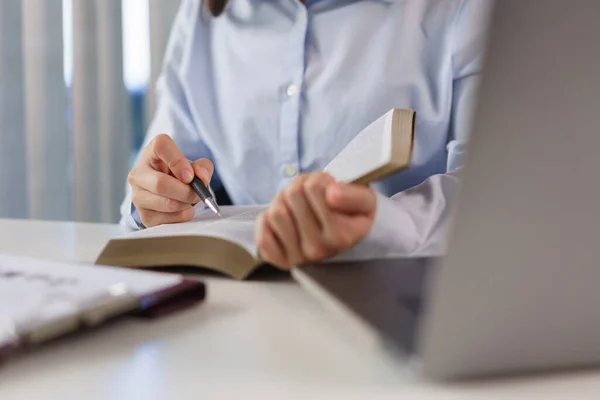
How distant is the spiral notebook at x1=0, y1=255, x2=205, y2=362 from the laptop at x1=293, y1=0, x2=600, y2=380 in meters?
0.15

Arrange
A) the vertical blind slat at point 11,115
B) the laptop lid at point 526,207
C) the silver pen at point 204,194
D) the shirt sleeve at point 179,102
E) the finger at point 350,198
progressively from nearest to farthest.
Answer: the laptop lid at point 526,207
the finger at point 350,198
the silver pen at point 204,194
the shirt sleeve at point 179,102
the vertical blind slat at point 11,115

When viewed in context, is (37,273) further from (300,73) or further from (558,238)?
(300,73)

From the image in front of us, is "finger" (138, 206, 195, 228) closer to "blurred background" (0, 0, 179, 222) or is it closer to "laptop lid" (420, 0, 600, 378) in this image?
"laptop lid" (420, 0, 600, 378)

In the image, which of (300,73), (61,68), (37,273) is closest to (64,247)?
(37,273)

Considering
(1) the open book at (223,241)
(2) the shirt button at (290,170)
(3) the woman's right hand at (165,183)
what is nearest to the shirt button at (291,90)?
(2) the shirt button at (290,170)

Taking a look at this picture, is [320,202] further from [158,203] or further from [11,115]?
[11,115]

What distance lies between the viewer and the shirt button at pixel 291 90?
893mm

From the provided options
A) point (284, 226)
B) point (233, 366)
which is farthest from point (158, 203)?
point (233, 366)

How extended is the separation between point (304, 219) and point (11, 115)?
1.26 metres

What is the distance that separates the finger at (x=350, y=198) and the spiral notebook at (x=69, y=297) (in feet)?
0.35

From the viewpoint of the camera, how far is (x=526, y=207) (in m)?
0.25

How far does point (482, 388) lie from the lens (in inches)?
10.8

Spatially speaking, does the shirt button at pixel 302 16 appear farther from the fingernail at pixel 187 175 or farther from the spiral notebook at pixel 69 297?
the spiral notebook at pixel 69 297

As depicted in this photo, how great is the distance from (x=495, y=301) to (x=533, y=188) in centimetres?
5
